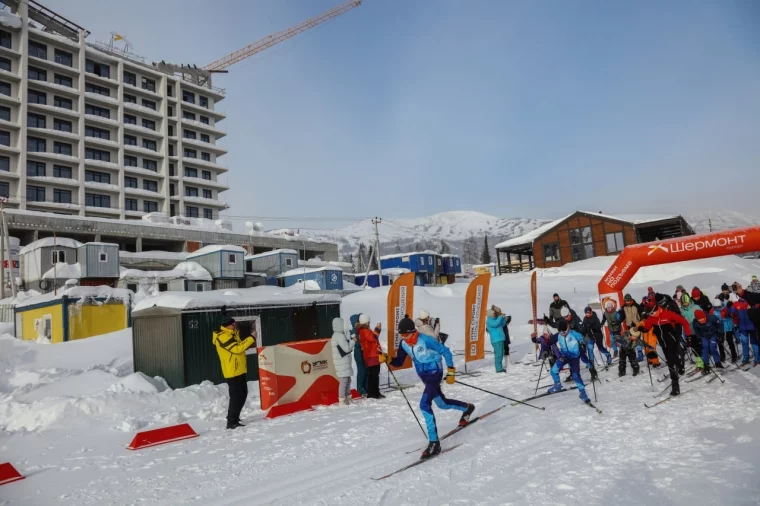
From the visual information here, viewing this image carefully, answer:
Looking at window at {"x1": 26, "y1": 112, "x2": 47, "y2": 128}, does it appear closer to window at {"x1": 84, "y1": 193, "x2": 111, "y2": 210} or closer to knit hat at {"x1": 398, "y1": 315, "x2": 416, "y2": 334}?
window at {"x1": 84, "y1": 193, "x2": 111, "y2": 210}

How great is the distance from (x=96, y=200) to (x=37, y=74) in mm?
16786

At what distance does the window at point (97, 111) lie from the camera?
61781 millimetres

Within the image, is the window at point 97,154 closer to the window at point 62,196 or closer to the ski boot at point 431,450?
the window at point 62,196

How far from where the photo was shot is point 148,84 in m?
70.2

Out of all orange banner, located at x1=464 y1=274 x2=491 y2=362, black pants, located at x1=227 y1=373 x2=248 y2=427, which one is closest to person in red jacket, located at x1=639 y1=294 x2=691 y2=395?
orange banner, located at x1=464 y1=274 x2=491 y2=362

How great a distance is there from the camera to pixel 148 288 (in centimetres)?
3788

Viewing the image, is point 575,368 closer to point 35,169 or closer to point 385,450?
point 385,450

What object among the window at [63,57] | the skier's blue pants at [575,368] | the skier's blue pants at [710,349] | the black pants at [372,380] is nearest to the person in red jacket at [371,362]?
the black pants at [372,380]

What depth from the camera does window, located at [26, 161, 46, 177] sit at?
54.7m

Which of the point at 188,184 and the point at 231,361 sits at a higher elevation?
the point at 188,184

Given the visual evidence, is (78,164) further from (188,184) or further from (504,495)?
(504,495)

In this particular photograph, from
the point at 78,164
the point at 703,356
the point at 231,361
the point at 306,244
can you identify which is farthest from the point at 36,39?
the point at 703,356

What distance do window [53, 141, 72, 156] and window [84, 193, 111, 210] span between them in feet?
19.0

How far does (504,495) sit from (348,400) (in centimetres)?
552
